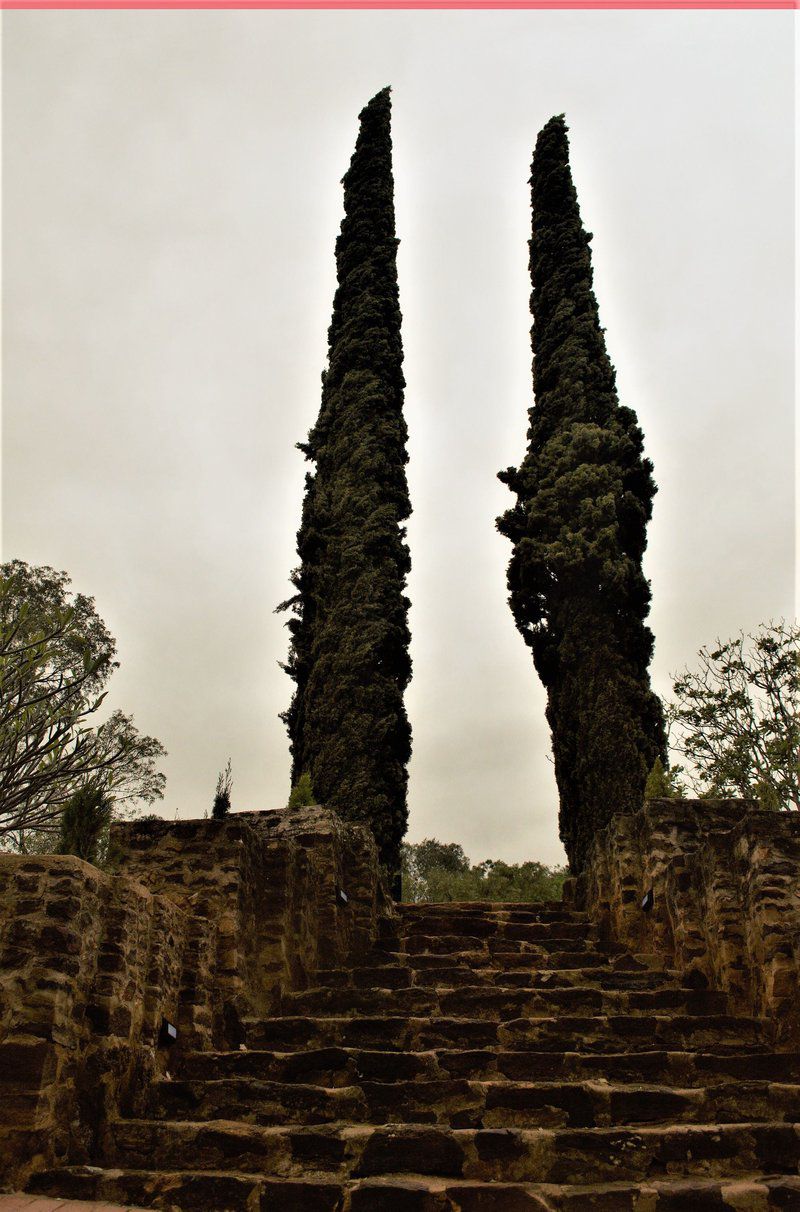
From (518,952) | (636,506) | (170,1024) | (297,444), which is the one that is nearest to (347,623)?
(297,444)

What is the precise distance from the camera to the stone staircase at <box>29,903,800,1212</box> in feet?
9.70

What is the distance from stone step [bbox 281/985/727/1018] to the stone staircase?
12mm

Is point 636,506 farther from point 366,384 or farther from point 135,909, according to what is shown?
point 135,909

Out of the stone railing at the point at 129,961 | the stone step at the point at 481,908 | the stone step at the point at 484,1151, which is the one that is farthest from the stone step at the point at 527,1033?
the stone step at the point at 481,908

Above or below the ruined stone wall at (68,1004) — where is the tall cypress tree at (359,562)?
above

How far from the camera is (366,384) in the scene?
14641mm

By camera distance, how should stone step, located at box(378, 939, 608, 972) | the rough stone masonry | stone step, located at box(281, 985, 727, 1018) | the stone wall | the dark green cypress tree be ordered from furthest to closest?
the dark green cypress tree
stone step, located at box(378, 939, 608, 972)
stone step, located at box(281, 985, 727, 1018)
the stone wall
the rough stone masonry

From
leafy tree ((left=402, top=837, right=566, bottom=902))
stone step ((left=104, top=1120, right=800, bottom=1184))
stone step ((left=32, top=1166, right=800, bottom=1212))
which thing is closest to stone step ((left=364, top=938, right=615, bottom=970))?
stone step ((left=104, top=1120, right=800, bottom=1184))

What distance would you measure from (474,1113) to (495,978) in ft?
6.22

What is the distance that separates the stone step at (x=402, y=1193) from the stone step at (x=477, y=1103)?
44cm

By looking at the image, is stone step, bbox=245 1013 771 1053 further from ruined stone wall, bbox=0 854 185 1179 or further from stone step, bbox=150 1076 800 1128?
ruined stone wall, bbox=0 854 185 1179

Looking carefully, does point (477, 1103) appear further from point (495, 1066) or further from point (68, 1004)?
point (68, 1004)

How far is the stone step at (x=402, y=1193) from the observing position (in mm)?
2871

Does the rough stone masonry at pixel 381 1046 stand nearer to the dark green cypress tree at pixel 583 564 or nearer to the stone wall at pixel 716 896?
the stone wall at pixel 716 896
